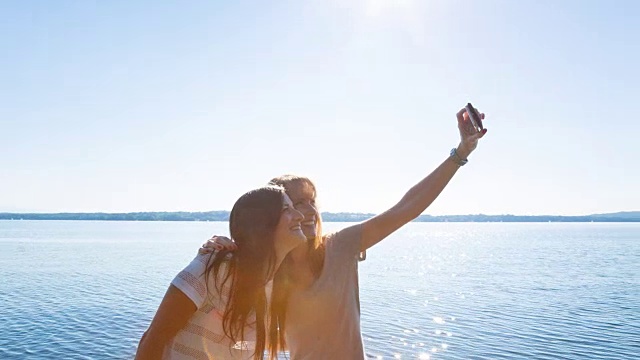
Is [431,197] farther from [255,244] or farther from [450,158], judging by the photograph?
[255,244]

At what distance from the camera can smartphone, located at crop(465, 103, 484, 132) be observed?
3.74 meters

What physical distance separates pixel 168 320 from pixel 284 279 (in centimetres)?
100

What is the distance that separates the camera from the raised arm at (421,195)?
12.1ft

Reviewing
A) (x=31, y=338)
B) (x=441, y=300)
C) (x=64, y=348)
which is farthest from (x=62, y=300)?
(x=441, y=300)

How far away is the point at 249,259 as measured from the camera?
9.86ft

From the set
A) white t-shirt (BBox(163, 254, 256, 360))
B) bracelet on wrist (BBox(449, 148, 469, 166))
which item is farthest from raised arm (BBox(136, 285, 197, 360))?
bracelet on wrist (BBox(449, 148, 469, 166))

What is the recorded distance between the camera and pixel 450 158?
12.6 ft

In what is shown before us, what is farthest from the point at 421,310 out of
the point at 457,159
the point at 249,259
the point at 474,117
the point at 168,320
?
the point at 168,320

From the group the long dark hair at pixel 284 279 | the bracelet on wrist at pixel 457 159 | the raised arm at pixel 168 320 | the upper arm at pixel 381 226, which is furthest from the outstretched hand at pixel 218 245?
the bracelet on wrist at pixel 457 159

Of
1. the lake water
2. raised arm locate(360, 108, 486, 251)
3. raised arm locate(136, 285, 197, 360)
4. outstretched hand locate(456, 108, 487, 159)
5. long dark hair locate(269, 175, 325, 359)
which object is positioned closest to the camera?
raised arm locate(136, 285, 197, 360)

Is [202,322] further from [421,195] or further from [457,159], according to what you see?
[457,159]

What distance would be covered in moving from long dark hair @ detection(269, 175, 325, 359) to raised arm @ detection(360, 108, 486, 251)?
0.95ft

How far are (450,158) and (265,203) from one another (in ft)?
4.59

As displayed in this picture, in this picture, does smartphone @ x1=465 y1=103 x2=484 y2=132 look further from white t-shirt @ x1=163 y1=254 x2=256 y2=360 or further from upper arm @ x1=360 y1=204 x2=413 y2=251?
white t-shirt @ x1=163 y1=254 x2=256 y2=360
